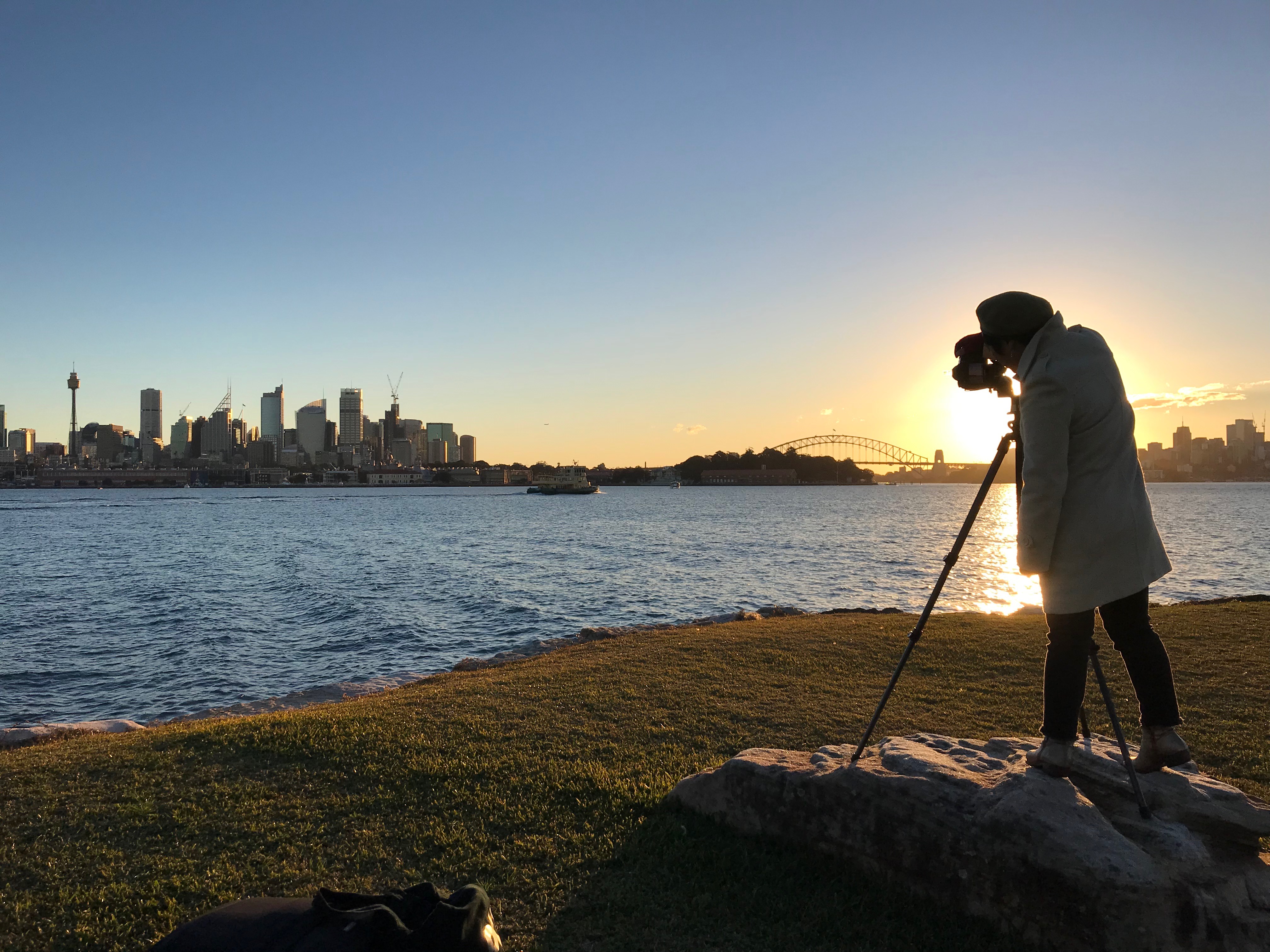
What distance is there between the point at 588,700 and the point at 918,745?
4118mm

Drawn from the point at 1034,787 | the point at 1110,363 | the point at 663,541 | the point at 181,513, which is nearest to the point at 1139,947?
the point at 1034,787

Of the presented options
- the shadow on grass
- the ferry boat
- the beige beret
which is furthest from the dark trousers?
the ferry boat

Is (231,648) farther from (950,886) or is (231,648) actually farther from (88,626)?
(950,886)

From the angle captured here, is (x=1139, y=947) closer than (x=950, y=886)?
Yes

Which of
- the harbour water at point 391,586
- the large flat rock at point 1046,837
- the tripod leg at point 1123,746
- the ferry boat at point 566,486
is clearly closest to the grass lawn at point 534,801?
the large flat rock at point 1046,837

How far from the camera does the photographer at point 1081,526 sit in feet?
11.1

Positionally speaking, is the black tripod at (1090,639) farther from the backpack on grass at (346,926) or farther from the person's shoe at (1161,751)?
the backpack on grass at (346,926)

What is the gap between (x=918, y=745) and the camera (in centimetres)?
412

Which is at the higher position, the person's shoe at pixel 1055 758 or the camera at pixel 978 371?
the camera at pixel 978 371

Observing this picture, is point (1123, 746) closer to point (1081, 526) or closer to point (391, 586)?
point (1081, 526)

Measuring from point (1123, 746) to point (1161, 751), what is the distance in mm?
358

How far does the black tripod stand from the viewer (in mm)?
3357

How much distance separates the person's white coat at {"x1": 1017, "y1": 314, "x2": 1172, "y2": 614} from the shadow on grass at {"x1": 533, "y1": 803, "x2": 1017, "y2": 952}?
160 centimetres

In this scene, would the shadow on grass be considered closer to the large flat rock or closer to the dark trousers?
the large flat rock
